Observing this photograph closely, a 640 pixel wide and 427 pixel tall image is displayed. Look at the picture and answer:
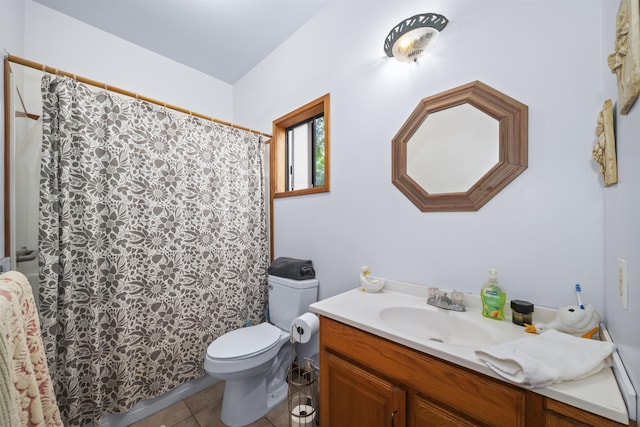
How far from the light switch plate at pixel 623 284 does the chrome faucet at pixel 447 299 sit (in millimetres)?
480

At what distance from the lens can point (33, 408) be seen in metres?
0.60

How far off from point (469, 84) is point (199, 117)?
5.59 feet

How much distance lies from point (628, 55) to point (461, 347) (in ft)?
2.71

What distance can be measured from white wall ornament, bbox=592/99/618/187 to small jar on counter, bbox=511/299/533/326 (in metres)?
0.48

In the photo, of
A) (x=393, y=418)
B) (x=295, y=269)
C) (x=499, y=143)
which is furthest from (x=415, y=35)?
(x=393, y=418)

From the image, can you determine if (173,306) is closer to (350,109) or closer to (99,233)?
(99,233)

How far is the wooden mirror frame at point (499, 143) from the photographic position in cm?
97

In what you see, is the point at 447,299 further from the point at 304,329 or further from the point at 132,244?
the point at 132,244

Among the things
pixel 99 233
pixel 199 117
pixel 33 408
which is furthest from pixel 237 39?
pixel 33 408

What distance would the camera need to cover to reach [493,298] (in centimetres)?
94

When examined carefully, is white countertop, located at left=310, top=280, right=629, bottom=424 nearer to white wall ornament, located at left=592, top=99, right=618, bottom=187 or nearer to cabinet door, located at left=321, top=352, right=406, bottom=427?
cabinet door, located at left=321, top=352, right=406, bottom=427

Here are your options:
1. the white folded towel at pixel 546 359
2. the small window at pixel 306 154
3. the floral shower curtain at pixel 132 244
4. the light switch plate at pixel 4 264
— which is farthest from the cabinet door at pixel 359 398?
the light switch plate at pixel 4 264

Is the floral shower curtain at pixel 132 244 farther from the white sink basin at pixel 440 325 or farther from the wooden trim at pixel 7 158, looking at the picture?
the white sink basin at pixel 440 325

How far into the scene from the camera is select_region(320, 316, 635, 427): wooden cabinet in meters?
0.60
